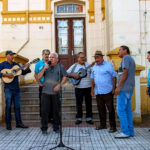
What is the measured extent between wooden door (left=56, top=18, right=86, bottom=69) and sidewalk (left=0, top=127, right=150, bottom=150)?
21.2 ft

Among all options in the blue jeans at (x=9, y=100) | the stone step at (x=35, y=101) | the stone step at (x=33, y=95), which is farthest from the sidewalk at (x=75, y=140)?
the stone step at (x=33, y=95)

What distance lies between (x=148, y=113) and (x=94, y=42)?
15.9 feet

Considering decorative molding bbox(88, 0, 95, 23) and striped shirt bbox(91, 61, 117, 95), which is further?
decorative molding bbox(88, 0, 95, 23)

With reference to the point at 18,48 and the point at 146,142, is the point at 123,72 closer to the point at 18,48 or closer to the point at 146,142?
the point at 146,142

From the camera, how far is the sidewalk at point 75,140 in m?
4.66

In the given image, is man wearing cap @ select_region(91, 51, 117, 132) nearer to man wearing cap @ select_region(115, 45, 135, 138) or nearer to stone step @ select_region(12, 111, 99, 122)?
man wearing cap @ select_region(115, 45, 135, 138)

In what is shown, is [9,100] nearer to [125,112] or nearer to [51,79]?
[51,79]

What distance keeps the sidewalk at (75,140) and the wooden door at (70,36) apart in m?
6.46

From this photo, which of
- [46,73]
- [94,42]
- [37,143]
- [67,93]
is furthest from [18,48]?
[37,143]

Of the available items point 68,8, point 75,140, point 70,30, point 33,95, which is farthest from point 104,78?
point 68,8

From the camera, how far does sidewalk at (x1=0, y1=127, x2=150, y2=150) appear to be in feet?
15.3

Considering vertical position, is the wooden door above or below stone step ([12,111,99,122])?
above

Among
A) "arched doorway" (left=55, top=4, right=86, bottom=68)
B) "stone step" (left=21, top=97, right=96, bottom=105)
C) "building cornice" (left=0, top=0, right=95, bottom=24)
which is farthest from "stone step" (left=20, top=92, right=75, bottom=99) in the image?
"building cornice" (left=0, top=0, right=95, bottom=24)

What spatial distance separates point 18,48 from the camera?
11555mm
